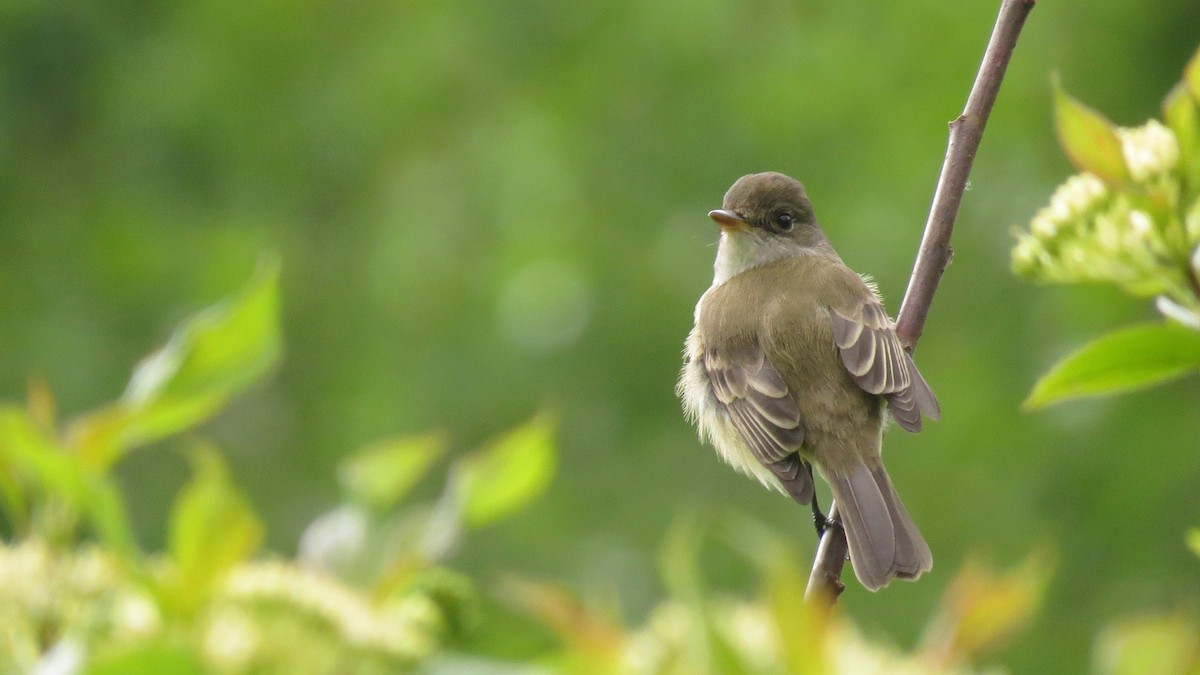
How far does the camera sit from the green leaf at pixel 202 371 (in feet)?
4.85

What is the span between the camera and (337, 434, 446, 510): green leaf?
1.64 m

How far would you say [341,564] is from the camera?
1677 mm

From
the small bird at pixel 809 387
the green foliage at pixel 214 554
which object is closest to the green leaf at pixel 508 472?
the green foliage at pixel 214 554

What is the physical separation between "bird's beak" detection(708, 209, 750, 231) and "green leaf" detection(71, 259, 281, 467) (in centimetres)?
300

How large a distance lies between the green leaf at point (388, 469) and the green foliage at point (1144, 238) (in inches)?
27.1

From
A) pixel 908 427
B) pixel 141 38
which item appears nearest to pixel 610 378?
pixel 141 38

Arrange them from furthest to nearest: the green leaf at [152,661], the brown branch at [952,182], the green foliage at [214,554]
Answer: the brown branch at [952,182]
the green foliage at [214,554]
the green leaf at [152,661]

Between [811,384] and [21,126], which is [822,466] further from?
[21,126]

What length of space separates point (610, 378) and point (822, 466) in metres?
4.27

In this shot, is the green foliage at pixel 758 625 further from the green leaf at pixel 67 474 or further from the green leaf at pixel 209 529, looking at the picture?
the green leaf at pixel 67 474

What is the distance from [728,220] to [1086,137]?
295cm

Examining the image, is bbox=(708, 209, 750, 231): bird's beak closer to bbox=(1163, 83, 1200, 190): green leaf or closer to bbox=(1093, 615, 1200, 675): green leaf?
bbox=(1163, 83, 1200, 190): green leaf

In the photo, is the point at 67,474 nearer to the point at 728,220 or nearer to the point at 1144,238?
the point at 1144,238

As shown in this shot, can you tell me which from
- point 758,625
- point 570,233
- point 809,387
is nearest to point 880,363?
point 809,387
